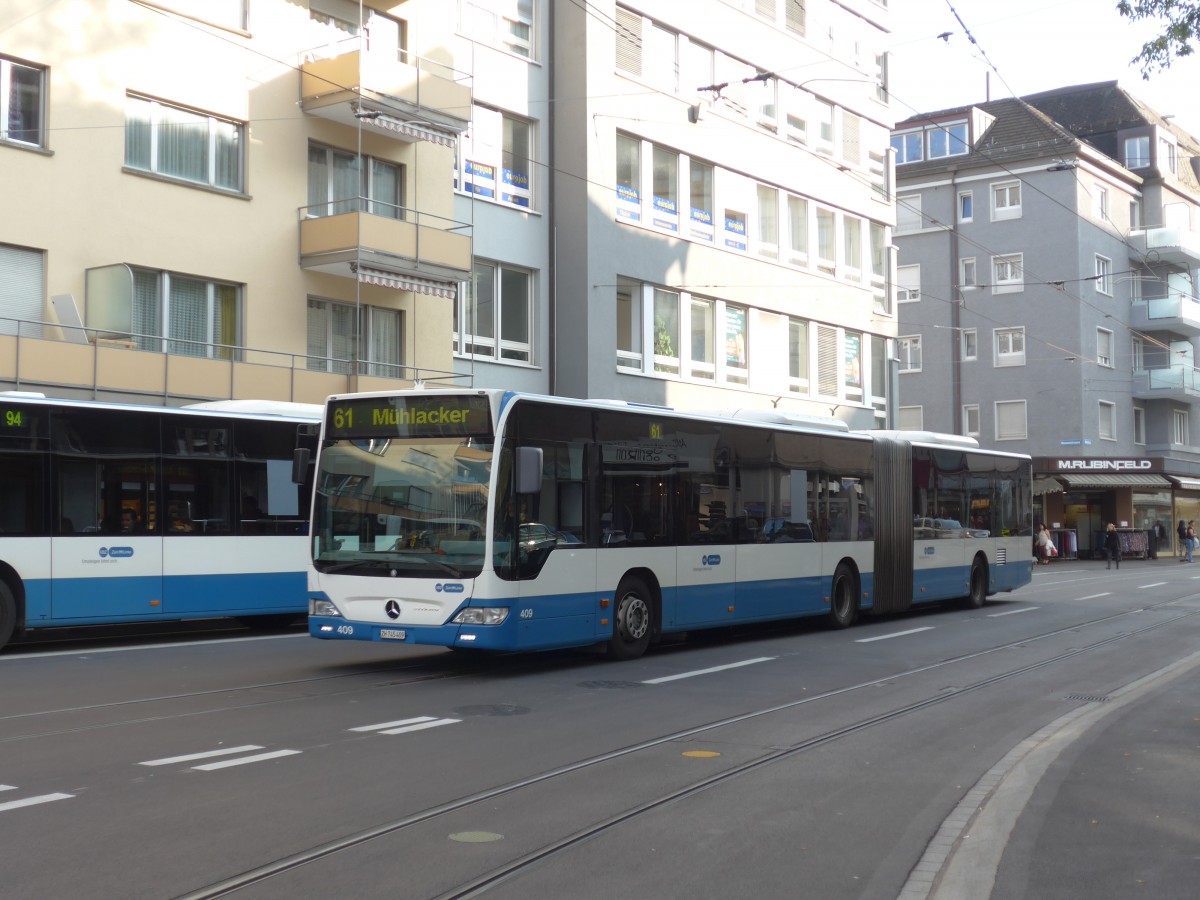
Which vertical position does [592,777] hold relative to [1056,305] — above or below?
below

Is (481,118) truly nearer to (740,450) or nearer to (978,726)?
(740,450)

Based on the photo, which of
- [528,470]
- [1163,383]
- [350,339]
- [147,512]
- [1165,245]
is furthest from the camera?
[1165,245]

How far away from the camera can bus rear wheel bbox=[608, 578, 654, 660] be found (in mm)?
14898

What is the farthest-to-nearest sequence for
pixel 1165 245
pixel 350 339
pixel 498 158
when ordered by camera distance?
1. pixel 1165 245
2. pixel 498 158
3. pixel 350 339

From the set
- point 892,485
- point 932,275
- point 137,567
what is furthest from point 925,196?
point 137,567

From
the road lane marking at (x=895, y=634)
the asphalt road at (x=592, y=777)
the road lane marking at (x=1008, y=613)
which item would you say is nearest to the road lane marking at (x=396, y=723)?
the asphalt road at (x=592, y=777)

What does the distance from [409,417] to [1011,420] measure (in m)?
48.2

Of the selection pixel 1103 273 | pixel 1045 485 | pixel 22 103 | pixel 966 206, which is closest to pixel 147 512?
pixel 22 103

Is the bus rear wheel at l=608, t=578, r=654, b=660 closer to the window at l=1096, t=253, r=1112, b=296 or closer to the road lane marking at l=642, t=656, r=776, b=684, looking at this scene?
the road lane marking at l=642, t=656, r=776, b=684

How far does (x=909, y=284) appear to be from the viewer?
197 feet

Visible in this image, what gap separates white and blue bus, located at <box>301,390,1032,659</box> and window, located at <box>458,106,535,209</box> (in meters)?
12.7

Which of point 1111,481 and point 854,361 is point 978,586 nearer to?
point 854,361

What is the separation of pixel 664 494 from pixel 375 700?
5127 millimetres

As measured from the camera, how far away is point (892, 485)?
21.5m
